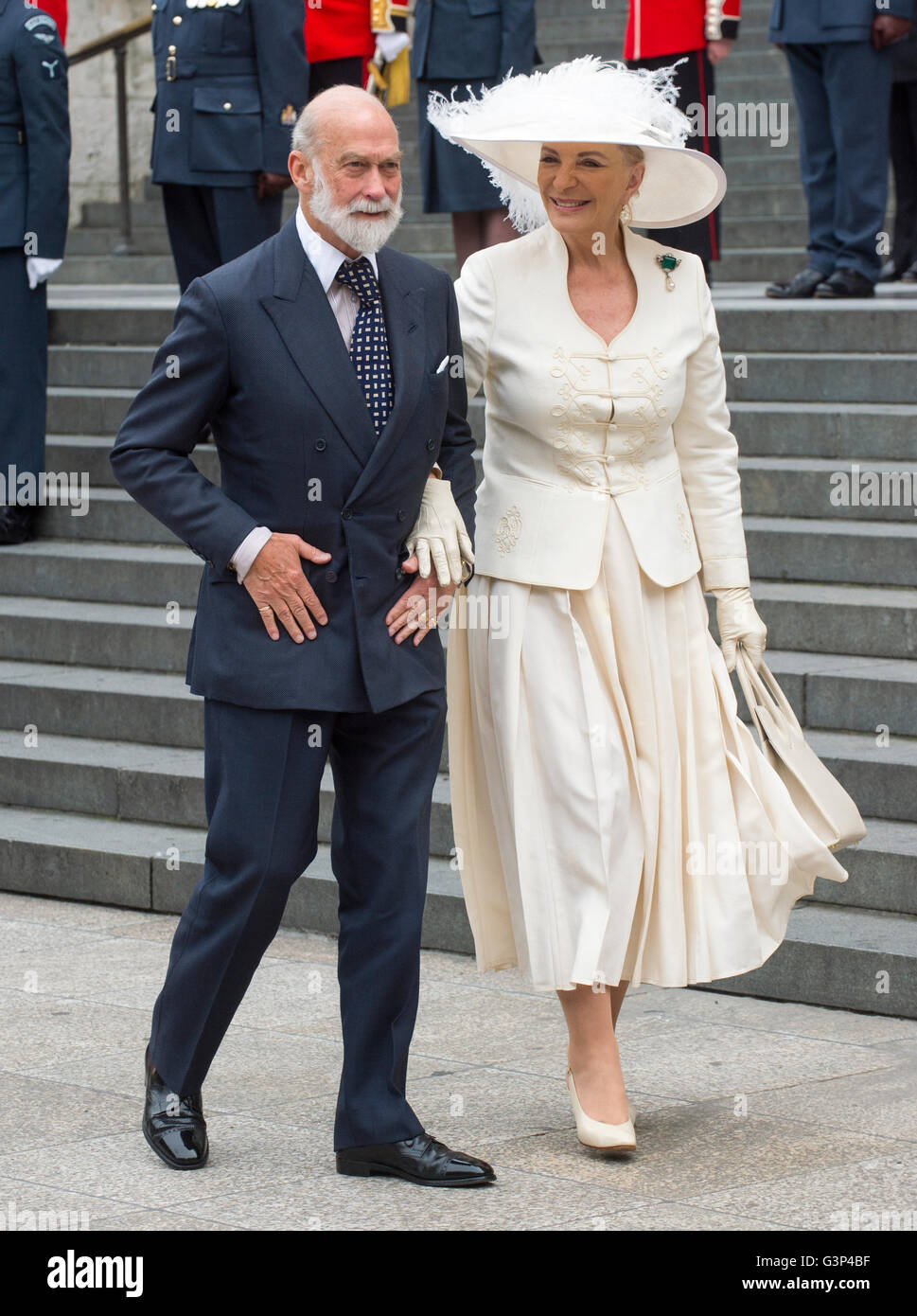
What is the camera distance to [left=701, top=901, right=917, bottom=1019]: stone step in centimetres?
549

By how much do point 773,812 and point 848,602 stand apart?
2.24 meters

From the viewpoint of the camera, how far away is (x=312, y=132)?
4.16 m

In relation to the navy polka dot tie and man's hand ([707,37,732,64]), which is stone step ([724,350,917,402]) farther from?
the navy polka dot tie

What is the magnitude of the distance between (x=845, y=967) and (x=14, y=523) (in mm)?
4311

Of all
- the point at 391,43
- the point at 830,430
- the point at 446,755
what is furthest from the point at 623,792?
the point at 391,43

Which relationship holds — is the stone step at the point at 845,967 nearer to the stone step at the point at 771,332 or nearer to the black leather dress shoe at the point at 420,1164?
the black leather dress shoe at the point at 420,1164

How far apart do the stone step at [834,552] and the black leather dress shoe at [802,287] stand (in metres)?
1.72

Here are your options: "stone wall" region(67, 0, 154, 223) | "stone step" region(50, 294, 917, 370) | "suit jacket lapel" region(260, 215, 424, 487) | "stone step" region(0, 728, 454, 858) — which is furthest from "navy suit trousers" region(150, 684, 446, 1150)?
"stone wall" region(67, 0, 154, 223)

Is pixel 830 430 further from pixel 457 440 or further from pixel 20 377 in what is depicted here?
pixel 457 440

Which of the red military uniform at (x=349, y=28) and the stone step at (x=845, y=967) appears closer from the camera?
the stone step at (x=845, y=967)

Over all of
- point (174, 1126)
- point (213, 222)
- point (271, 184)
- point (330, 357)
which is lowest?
point (174, 1126)

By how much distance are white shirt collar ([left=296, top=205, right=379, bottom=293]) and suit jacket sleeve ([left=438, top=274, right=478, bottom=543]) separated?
257 millimetres

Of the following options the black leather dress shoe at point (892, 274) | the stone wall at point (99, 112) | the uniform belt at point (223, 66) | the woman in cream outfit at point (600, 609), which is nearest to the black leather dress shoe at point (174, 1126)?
the woman in cream outfit at point (600, 609)

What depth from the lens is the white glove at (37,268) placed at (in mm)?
8758
